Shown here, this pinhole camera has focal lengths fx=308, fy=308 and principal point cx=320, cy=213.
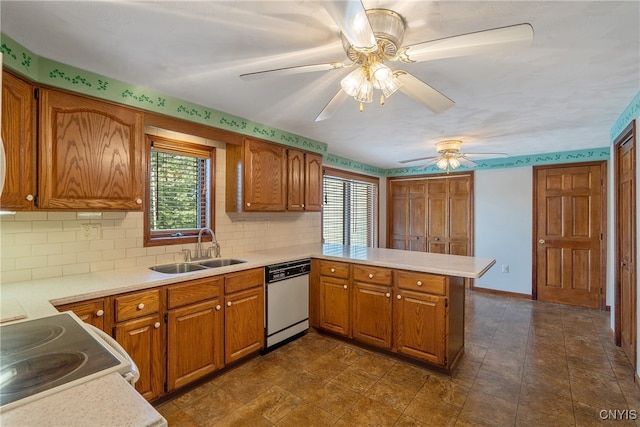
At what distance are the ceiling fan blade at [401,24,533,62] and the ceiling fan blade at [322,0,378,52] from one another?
0.28 meters

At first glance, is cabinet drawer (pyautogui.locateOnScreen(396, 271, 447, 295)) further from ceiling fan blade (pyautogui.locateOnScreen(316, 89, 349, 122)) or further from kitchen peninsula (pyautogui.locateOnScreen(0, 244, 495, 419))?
ceiling fan blade (pyautogui.locateOnScreen(316, 89, 349, 122))

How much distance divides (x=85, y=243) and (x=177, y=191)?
849mm

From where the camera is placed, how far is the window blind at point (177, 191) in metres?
2.68

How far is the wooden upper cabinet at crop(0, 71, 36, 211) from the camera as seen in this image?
63.6 inches

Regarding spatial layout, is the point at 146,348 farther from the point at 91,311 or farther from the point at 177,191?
the point at 177,191

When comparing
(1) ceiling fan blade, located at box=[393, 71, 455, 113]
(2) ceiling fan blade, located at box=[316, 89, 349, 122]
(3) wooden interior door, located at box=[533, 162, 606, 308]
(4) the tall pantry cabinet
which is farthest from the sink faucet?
(3) wooden interior door, located at box=[533, 162, 606, 308]

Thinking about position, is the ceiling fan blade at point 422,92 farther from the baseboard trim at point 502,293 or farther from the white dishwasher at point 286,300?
the baseboard trim at point 502,293

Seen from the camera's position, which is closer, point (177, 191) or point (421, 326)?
point (421, 326)

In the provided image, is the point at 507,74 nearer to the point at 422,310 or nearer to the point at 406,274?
the point at 406,274

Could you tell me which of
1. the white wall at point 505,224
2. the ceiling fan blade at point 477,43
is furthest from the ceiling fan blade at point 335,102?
the white wall at point 505,224

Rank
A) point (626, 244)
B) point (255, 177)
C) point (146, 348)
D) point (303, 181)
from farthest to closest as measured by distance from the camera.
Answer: point (303, 181)
point (255, 177)
point (626, 244)
point (146, 348)

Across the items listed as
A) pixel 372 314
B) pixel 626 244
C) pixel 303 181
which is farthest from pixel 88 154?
pixel 626 244

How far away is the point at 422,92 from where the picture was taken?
1.66 m

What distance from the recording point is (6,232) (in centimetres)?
188
